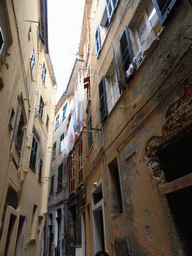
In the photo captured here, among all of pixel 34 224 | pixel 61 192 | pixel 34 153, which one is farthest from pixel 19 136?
pixel 61 192

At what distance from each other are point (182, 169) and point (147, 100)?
5.07ft

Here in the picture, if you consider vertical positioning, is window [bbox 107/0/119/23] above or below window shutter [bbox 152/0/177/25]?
above

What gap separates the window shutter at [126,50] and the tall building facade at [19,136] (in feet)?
9.93

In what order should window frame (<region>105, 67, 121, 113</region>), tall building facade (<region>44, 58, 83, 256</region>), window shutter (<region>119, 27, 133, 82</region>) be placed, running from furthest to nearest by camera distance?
tall building facade (<region>44, 58, 83, 256</region>)
window frame (<region>105, 67, 121, 113</region>)
window shutter (<region>119, 27, 133, 82</region>)

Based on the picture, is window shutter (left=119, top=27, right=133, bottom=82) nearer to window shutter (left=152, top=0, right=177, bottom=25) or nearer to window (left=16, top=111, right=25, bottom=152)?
window shutter (left=152, top=0, right=177, bottom=25)

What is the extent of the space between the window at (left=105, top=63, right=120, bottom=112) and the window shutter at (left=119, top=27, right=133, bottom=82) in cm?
110

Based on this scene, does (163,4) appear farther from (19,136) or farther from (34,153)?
(34,153)

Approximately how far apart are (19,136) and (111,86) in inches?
154

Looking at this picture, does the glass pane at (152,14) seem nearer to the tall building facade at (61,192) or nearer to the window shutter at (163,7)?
the window shutter at (163,7)

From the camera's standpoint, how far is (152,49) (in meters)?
4.08

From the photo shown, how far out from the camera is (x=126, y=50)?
5375 millimetres

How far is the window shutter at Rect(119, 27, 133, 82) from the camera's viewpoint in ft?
16.8

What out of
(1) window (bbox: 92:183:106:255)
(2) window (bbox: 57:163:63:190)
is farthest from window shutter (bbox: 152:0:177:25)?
(2) window (bbox: 57:163:63:190)

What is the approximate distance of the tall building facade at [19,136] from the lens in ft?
A: 16.9
